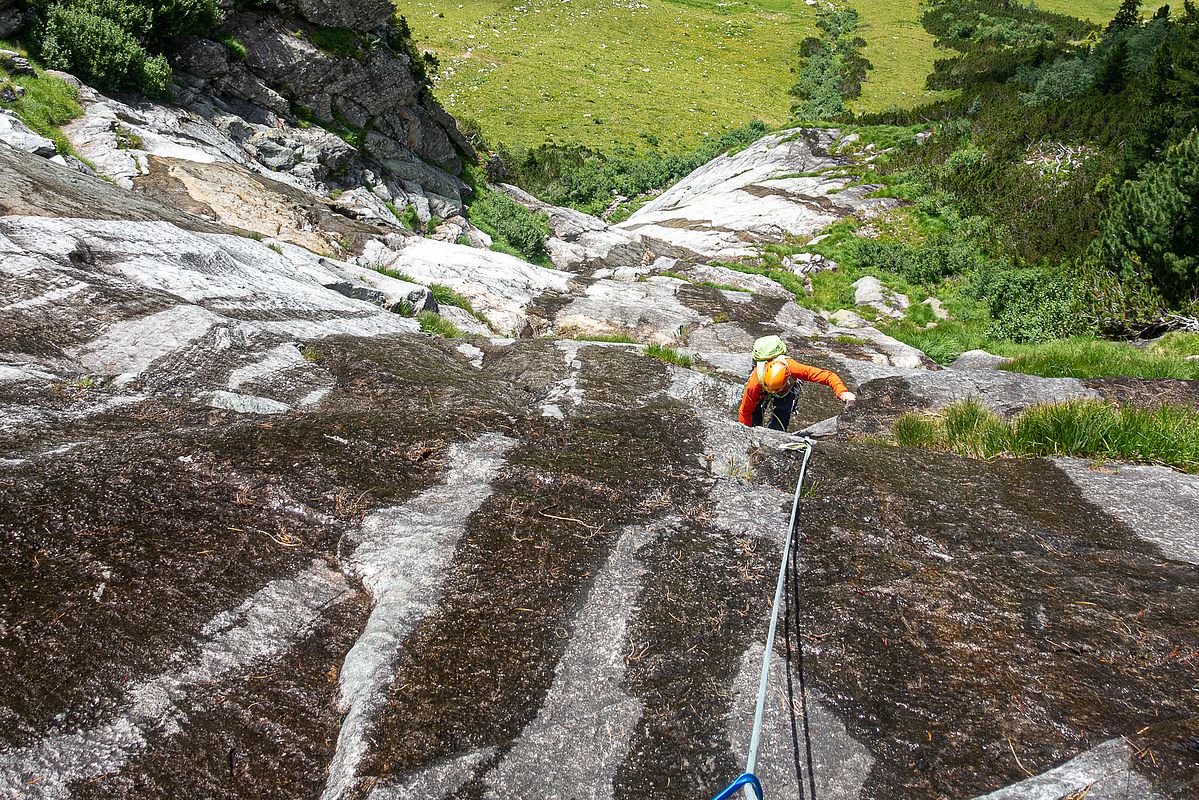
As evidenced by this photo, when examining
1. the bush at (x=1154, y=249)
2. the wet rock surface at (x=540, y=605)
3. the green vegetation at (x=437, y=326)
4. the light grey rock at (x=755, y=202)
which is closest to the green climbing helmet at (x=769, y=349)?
the wet rock surface at (x=540, y=605)

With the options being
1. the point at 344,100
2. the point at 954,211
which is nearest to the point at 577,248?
the point at 344,100

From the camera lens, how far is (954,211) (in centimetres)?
2892

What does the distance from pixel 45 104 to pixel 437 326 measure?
11157 millimetres

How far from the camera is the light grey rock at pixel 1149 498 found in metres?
5.23

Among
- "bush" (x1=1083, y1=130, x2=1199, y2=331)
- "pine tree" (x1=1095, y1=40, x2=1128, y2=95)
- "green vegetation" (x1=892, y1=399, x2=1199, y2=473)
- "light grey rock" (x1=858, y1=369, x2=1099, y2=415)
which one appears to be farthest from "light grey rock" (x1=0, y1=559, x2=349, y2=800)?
"pine tree" (x1=1095, y1=40, x2=1128, y2=95)

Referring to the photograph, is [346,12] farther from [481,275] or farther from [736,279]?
[736,279]

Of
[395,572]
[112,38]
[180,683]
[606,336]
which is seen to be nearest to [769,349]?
[395,572]

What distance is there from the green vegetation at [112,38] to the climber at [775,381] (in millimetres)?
19332

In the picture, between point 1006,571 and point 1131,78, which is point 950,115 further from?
point 1006,571

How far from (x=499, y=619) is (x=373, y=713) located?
3.07 ft

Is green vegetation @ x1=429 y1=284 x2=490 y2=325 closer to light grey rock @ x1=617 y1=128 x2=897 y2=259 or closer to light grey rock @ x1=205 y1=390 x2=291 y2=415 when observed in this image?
light grey rock @ x1=205 y1=390 x2=291 y2=415

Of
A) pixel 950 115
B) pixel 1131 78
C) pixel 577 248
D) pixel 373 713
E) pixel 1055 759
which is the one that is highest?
pixel 1131 78

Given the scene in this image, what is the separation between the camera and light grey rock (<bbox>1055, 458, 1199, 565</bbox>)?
5234 mm

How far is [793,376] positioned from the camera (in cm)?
869
